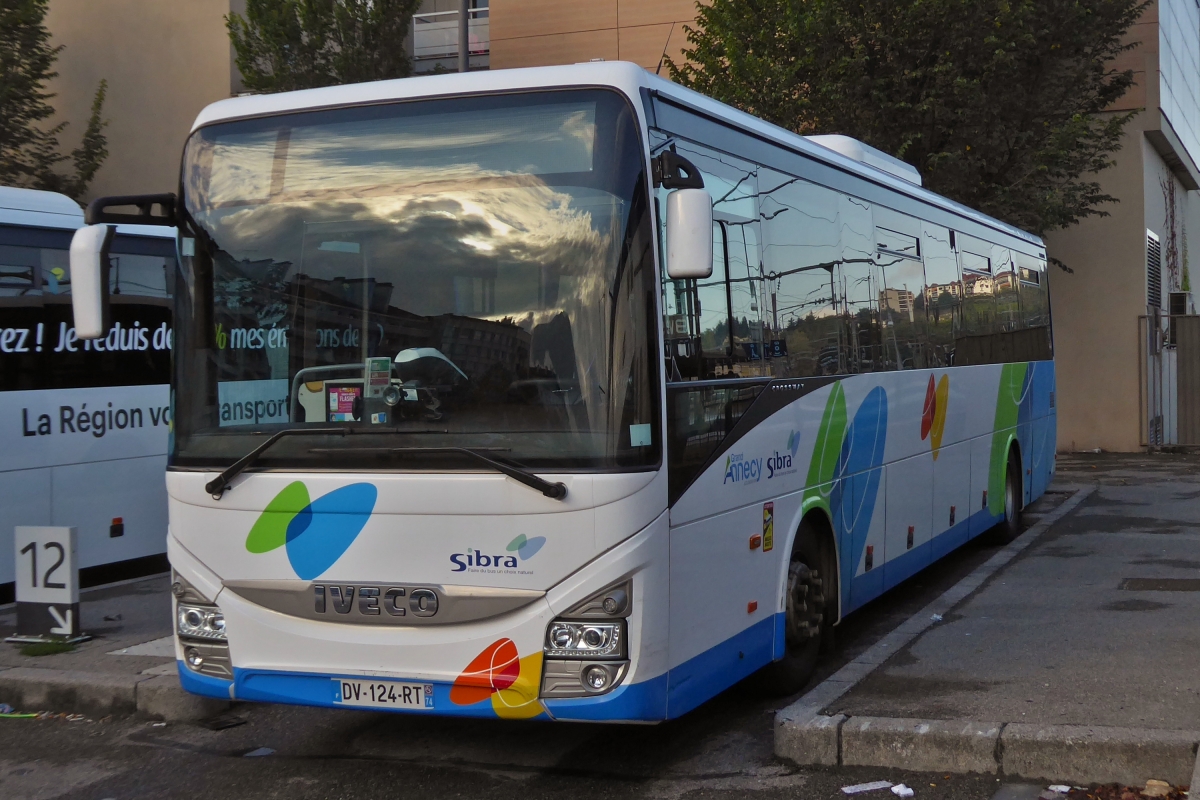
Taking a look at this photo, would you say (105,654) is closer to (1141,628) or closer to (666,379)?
(666,379)

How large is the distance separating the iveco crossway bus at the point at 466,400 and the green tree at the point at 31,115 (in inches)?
818

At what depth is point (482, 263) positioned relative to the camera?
5.24 metres

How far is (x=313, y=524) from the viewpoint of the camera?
5.35 meters

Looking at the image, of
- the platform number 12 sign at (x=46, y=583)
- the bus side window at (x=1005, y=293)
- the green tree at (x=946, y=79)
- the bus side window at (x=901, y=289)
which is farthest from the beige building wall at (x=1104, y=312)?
the platform number 12 sign at (x=46, y=583)

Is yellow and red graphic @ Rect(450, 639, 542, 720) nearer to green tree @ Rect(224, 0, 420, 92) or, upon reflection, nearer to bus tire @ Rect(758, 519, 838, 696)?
bus tire @ Rect(758, 519, 838, 696)

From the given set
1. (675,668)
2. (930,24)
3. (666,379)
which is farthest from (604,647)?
(930,24)

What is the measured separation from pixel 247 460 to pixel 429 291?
1057 mm

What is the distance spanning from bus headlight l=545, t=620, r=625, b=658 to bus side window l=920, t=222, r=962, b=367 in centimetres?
515

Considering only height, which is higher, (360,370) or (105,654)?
(360,370)

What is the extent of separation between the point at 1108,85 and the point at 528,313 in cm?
1787

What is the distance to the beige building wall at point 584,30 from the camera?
24016 millimetres

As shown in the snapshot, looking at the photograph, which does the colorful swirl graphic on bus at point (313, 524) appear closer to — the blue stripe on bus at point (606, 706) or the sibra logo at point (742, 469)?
the blue stripe on bus at point (606, 706)

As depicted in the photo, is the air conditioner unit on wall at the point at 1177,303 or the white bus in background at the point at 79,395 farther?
the air conditioner unit on wall at the point at 1177,303

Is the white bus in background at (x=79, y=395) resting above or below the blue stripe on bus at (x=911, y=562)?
above
